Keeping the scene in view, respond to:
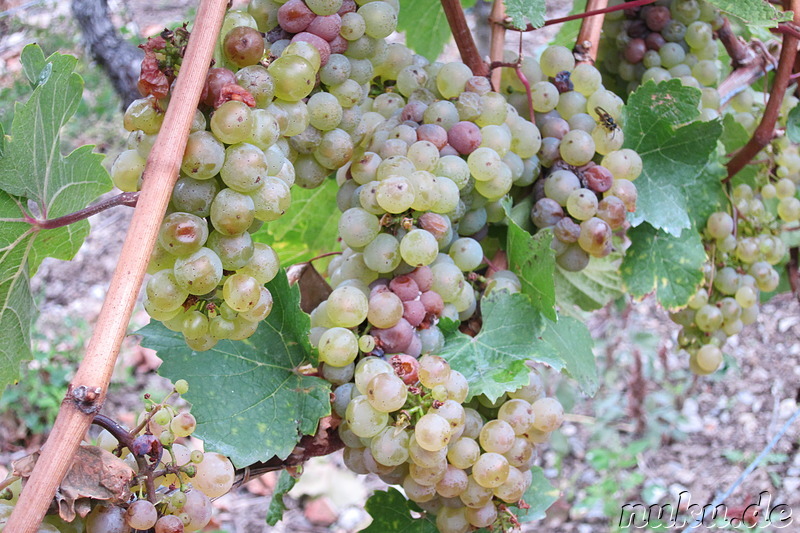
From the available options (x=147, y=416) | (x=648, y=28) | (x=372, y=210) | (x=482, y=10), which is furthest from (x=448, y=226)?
(x=482, y=10)

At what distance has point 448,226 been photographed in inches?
29.6

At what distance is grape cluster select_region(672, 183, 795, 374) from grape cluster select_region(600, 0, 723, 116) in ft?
0.57

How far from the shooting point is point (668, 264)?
101 cm

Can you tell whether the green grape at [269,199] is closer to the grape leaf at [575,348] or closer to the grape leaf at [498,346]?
the grape leaf at [498,346]

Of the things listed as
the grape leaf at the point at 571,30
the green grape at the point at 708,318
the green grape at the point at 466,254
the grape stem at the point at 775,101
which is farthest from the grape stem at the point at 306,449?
the grape leaf at the point at 571,30

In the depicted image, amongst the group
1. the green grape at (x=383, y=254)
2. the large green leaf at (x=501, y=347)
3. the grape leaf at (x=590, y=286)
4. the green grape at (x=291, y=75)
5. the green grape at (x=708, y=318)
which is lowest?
the green grape at (x=708, y=318)

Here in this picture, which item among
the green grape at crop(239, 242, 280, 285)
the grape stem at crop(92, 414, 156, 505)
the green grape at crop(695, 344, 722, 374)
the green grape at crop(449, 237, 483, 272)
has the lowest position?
the green grape at crop(695, 344, 722, 374)

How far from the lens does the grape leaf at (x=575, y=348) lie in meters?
0.89

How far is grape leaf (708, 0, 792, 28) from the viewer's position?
2.61 feet

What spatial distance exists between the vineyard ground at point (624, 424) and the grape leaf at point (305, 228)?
109 cm

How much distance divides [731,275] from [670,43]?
1.20ft

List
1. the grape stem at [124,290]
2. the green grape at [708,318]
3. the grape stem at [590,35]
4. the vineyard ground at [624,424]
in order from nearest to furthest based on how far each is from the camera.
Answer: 1. the grape stem at [124,290]
2. the grape stem at [590,35]
3. the green grape at [708,318]
4. the vineyard ground at [624,424]

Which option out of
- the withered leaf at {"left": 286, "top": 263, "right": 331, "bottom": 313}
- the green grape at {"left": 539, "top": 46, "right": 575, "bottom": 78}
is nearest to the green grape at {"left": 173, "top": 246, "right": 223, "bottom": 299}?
the withered leaf at {"left": 286, "top": 263, "right": 331, "bottom": 313}

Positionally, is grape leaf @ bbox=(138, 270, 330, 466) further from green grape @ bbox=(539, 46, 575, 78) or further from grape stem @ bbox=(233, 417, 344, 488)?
green grape @ bbox=(539, 46, 575, 78)
